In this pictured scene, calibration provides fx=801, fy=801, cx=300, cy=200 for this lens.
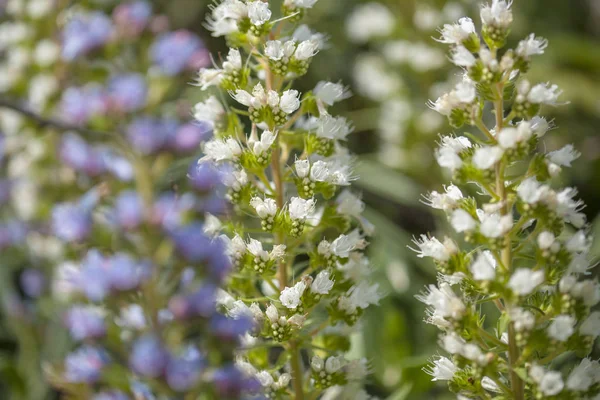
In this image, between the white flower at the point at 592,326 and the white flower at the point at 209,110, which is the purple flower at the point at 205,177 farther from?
the white flower at the point at 592,326

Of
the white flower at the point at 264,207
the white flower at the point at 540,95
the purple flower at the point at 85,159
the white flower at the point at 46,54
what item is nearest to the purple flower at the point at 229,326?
the white flower at the point at 264,207

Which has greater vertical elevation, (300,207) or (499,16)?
(499,16)

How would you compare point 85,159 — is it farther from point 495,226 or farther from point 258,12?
point 495,226

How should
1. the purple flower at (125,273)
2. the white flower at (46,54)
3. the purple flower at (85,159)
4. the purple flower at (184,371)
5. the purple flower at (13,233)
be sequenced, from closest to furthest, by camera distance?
the purple flower at (184,371), the purple flower at (125,273), the purple flower at (85,159), the white flower at (46,54), the purple flower at (13,233)

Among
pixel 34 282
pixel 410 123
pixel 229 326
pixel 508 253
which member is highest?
pixel 508 253

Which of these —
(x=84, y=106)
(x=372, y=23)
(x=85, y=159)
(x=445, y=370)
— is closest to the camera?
(x=445, y=370)

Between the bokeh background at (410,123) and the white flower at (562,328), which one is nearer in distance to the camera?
the white flower at (562,328)

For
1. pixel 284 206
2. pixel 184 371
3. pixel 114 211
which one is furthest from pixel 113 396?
pixel 284 206

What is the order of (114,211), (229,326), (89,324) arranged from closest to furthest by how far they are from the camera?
(229,326)
(89,324)
(114,211)
